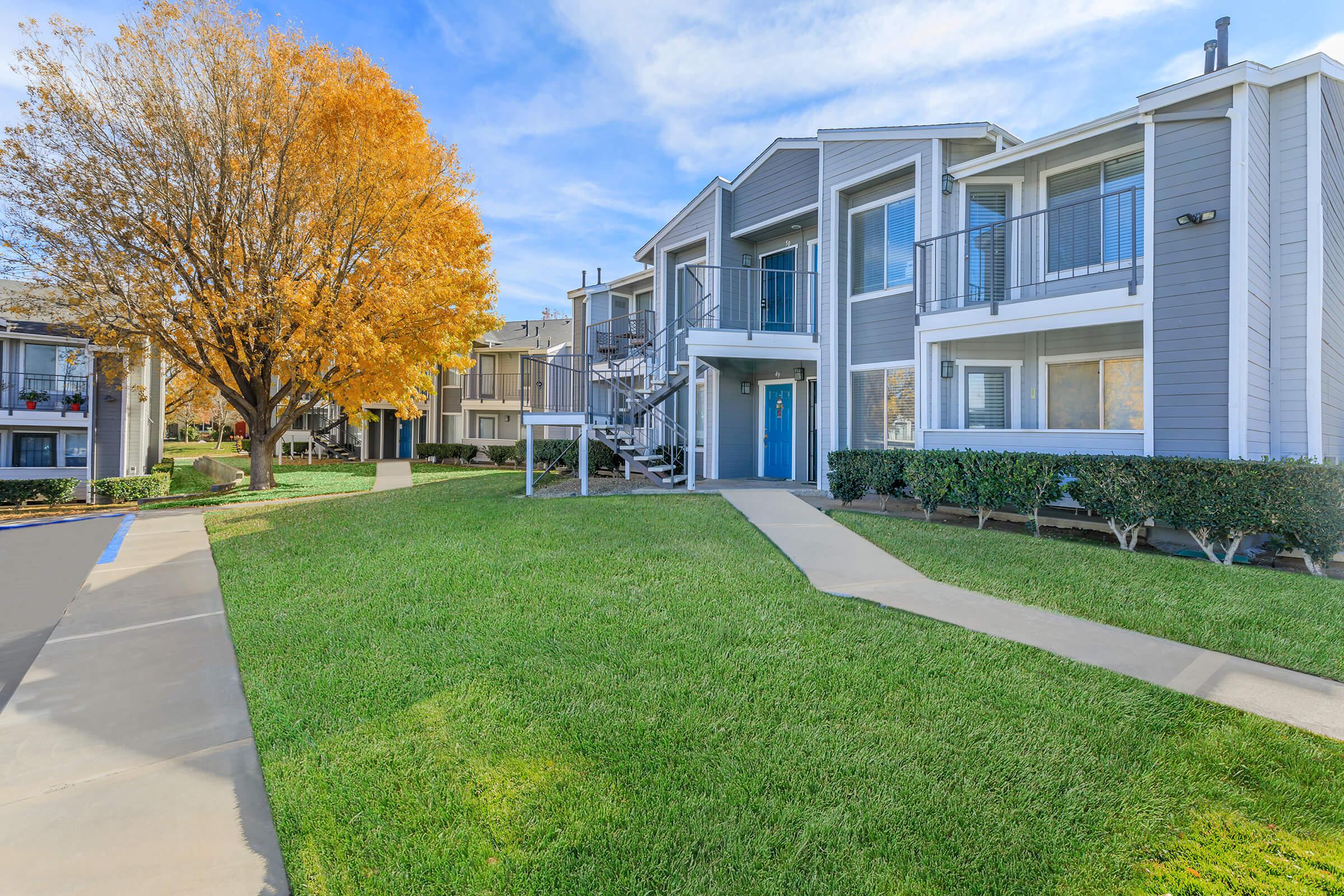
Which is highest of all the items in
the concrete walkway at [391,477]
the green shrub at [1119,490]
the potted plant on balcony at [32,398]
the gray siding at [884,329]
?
the gray siding at [884,329]

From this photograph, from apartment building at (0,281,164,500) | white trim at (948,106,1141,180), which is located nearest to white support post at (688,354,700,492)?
white trim at (948,106,1141,180)

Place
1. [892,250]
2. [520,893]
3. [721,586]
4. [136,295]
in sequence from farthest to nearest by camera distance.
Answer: [136,295] < [892,250] < [721,586] < [520,893]

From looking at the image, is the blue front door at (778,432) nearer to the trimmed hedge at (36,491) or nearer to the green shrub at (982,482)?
the green shrub at (982,482)

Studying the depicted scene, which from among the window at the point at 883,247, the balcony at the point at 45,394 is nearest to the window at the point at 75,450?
the balcony at the point at 45,394

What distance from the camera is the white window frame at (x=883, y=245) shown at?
10812mm

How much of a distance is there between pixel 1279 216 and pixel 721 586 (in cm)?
884

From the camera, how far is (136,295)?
1310 cm

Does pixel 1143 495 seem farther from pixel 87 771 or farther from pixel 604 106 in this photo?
pixel 604 106

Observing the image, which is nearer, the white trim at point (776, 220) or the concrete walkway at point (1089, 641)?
the concrete walkway at point (1089, 641)

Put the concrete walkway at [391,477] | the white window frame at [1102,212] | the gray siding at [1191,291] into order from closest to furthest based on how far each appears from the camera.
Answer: the gray siding at [1191,291] < the white window frame at [1102,212] < the concrete walkway at [391,477]

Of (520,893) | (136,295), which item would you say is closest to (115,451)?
(136,295)

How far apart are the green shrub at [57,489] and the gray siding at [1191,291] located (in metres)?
24.6

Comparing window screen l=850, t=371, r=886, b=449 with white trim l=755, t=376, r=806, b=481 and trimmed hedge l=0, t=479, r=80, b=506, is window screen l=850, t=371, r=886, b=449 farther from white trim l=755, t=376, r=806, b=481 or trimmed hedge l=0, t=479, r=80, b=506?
trimmed hedge l=0, t=479, r=80, b=506

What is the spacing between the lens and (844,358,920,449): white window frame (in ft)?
34.0
